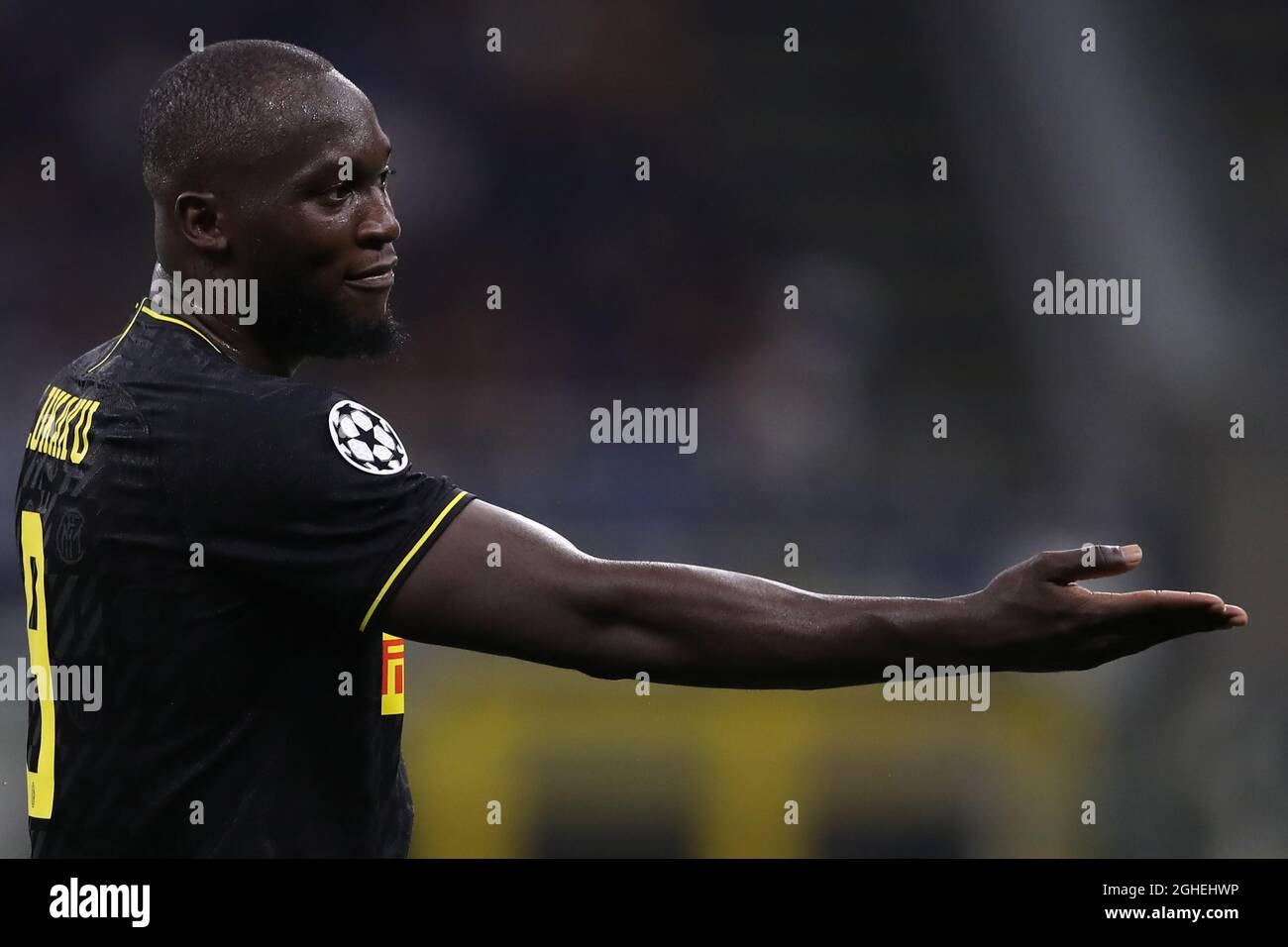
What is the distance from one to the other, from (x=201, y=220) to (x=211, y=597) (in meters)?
0.61

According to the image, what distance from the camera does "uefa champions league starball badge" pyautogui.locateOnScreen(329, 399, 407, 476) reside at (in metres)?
2.18

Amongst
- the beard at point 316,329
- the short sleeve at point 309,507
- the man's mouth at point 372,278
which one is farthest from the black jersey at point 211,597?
the man's mouth at point 372,278

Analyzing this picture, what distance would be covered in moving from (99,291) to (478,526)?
6827mm

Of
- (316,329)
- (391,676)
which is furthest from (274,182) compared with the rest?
(391,676)

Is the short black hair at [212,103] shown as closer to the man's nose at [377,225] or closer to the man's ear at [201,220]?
the man's ear at [201,220]

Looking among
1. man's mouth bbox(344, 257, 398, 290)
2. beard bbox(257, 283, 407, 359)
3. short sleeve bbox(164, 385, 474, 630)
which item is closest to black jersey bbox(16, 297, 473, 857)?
short sleeve bbox(164, 385, 474, 630)

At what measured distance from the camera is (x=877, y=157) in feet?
30.1

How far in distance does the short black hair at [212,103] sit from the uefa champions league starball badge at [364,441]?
0.48m

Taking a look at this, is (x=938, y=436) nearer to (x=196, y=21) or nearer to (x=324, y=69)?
(x=196, y=21)

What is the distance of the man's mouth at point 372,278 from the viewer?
2.48 metres

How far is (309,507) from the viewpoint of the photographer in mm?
2148

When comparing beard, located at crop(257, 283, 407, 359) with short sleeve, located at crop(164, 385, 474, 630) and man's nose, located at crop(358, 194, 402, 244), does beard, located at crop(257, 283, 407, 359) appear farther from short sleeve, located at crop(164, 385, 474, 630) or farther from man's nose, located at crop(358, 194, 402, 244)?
short sleeve, located at crop(164, 385, 474, 630)

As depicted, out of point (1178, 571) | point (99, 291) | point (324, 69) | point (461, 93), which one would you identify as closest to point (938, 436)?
point (1178, 571)

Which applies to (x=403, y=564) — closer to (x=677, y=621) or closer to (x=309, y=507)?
(x=309, y=507)
